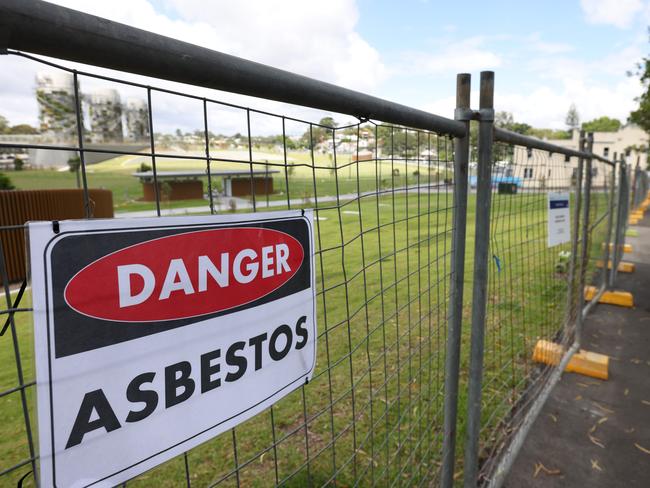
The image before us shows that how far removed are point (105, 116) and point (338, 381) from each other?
2.64 m

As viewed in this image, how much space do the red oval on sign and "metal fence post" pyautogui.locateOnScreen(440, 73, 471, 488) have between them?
1020 millimetres

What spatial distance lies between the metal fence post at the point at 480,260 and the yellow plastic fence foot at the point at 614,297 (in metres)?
4.31

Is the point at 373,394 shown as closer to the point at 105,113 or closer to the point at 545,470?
the point at 545,470

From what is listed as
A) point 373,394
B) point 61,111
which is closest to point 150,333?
point 61,111

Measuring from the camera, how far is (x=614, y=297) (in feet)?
18.4

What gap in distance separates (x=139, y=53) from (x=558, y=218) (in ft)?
10.6


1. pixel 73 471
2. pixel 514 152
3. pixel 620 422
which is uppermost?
pixel 514 152

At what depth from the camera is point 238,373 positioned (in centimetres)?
97

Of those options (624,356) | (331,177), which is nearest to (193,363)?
(331,177)

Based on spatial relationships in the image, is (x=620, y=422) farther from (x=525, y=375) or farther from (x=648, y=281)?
(x=648, y=281)

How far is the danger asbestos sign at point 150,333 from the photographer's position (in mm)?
679

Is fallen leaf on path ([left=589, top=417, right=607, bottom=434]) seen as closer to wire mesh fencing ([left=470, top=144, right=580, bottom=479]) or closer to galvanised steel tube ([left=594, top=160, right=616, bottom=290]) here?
wire mesh fencing ([left=470, top=144, right=580, bottom=479])

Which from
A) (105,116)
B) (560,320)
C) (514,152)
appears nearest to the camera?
(105,116)

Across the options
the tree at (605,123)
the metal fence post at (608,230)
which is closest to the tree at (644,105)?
the metal fence post at (608,230)
